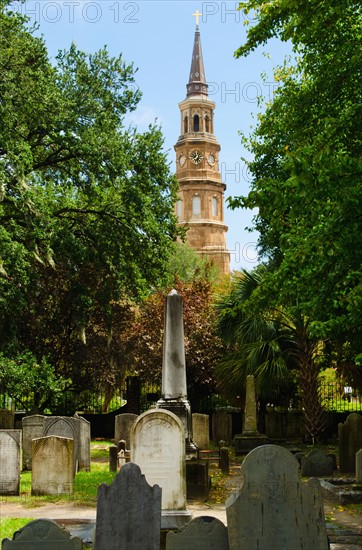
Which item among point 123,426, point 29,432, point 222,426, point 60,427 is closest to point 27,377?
point 123,426

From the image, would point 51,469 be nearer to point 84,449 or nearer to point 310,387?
point 84,449

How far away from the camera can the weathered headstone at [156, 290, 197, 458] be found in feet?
44.2

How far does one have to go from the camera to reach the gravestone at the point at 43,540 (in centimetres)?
603

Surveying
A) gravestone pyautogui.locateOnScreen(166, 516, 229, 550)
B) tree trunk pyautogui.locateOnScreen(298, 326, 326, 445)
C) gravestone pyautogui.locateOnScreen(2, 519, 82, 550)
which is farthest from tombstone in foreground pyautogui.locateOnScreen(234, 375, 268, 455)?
gravestone pyautogui.locateOnScreen(2, 519, 82, 550)

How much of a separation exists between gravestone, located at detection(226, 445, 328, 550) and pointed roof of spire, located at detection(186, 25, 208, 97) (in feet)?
254

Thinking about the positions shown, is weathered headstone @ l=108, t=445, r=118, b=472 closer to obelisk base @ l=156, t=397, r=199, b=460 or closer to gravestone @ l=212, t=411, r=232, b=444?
obelisk base @ l=156, t=397, r=199, b=460

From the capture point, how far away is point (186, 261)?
58844 millimetres


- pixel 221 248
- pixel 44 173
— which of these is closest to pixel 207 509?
pixel 44 173

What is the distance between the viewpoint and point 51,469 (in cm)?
1297

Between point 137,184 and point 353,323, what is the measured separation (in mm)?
12402

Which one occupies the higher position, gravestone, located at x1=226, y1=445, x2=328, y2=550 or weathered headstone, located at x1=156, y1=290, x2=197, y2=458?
weathered headstone, located at x1=156, y1=290, x2=197, y2=458

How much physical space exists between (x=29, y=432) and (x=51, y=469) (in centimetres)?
406

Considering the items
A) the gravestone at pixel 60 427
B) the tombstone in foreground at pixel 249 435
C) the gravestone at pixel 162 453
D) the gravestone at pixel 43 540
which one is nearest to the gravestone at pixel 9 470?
the gravestone at pixel 60 427

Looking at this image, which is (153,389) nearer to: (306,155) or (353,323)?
(353,323)
